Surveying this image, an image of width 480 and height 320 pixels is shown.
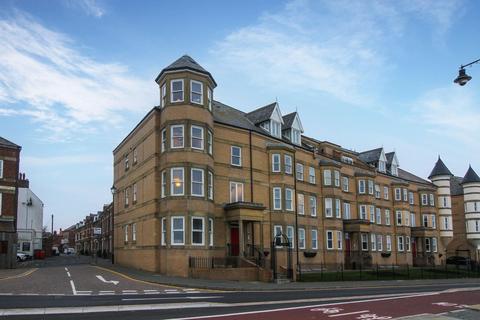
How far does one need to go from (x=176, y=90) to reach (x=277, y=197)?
44.8 ft

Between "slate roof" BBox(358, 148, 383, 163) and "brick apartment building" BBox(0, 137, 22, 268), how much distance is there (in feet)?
133

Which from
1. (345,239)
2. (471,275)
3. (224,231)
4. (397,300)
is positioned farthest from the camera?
(345,239)

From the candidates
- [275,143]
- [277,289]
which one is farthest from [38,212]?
[277,289]

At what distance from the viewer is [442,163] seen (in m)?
70.5

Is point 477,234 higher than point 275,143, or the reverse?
point 275,143

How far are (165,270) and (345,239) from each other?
26.1 meters

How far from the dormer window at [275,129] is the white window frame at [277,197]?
18.3 ft

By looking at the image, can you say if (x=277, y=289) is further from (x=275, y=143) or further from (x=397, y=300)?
(x=275, y=143)

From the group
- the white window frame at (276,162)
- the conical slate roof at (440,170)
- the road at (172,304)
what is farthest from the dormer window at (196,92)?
the conical slate roof at (440,170)

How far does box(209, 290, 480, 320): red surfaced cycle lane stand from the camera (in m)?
15.4

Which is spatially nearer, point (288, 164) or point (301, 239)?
point (288, 164)

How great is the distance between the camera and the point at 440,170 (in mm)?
70125

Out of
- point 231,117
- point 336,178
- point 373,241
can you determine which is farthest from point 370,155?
point 231,117

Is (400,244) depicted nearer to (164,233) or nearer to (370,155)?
(370,155)
